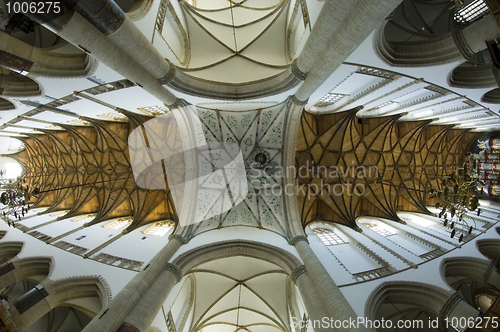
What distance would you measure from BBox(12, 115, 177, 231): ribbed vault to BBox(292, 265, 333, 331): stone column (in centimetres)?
927

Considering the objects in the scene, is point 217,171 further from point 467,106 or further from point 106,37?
point 467,106

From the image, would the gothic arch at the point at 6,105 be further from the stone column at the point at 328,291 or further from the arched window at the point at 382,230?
the arched window at the point at 382,230

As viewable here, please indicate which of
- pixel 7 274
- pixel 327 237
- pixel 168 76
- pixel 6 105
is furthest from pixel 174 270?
pixel 6 105

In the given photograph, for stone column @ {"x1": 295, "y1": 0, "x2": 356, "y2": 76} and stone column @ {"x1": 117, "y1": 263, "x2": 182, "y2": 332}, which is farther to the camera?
stone column @ {"x1": 117, "y1": 263, "x2": 182, "y2": 332}

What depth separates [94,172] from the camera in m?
17.2

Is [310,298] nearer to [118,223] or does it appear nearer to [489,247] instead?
[489,247]

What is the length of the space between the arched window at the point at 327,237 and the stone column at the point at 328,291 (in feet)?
9.67

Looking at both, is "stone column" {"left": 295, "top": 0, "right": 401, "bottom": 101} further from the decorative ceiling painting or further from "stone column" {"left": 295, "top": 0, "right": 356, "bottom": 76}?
the decorative ceiling painting

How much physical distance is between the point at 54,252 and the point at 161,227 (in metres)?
5.75

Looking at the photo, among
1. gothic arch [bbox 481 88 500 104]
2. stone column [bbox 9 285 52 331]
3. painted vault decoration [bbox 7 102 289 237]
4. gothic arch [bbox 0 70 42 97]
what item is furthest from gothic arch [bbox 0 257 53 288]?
gothic arch [bbox 481 88 500 104]

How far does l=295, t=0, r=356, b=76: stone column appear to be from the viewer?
229 inches

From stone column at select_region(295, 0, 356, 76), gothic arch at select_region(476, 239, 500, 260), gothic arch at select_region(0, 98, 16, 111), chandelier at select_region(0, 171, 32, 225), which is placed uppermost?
stone column at select_region(295, 0, 356, 76)

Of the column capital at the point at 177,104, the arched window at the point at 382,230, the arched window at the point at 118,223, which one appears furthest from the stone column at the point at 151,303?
the arched window at the point at 382,230

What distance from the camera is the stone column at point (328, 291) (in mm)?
6153
